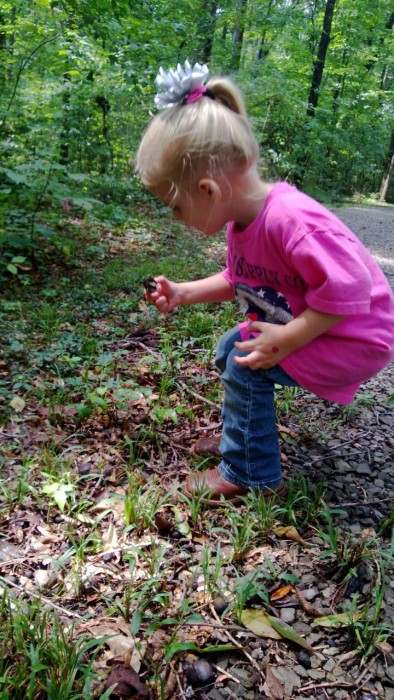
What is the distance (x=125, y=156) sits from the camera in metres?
9.07

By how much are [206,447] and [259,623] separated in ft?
2.98

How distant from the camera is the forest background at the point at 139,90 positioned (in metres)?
A: 4.91

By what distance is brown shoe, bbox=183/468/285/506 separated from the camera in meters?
1.88

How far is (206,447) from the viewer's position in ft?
7.24

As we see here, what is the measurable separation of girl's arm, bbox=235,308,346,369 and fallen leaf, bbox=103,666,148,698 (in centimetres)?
96

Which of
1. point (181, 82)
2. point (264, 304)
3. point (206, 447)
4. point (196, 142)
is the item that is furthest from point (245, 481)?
point (181, 82)

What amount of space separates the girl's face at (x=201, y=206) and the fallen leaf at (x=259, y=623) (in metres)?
1.25

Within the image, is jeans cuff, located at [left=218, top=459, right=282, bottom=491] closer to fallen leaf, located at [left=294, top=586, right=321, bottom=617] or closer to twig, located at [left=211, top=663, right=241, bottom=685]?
fallen leaf, located at [left=294, top=586, right=321, bottom=617]

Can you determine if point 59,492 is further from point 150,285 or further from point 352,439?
point 352,439

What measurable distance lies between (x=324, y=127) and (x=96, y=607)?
51.2ft

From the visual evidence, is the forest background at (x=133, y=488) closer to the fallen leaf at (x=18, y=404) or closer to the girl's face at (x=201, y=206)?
the fallen leaf at (x=18, y=404)

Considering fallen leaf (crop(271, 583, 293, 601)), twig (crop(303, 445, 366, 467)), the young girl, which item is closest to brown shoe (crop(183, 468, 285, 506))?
the young girl

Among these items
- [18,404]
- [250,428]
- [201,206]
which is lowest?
[18,404]

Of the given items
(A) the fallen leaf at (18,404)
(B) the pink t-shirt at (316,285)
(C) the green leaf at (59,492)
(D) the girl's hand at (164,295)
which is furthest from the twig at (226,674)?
(A) the fallen leaf at (18,404)
